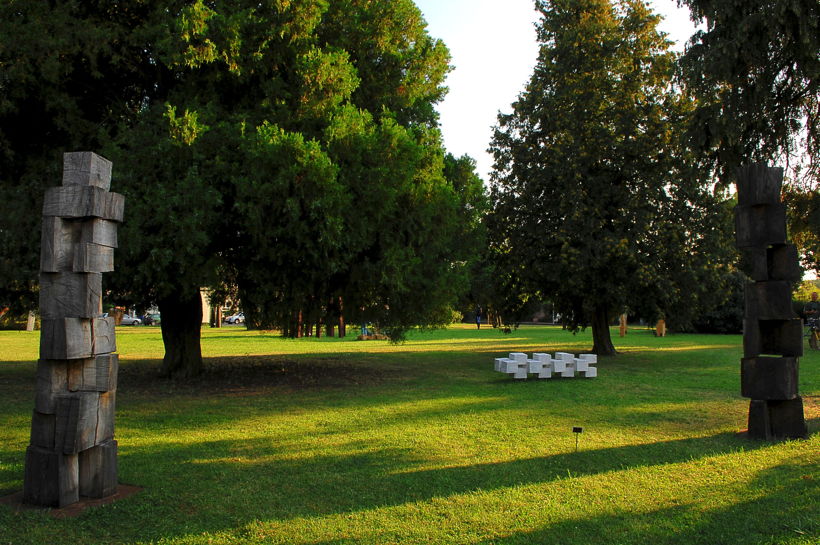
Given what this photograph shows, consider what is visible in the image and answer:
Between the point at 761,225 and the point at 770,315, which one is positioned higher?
the point at 761,225

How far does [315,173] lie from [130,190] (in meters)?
3.27

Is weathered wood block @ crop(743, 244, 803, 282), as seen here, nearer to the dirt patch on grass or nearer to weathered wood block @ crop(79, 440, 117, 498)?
weathered wood block @ crop(79, 440, 117, 498)

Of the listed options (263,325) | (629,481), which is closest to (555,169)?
(263,325)

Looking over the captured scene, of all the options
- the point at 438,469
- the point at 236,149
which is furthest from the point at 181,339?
the point at 438,469

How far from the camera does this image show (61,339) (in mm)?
4777

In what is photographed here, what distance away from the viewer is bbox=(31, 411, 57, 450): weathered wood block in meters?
4.78

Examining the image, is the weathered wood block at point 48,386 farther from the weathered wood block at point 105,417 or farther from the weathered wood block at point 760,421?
the weathered wood block at point 760,421

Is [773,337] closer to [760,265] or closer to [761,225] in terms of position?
[760,265]

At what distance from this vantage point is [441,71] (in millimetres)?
14555

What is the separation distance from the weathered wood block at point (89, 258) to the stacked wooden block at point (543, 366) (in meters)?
9.73

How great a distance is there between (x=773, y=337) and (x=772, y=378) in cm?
54

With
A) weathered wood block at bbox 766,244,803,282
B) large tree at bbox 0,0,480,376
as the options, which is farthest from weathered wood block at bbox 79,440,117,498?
weathered wood block at bbox 766,244,803,282

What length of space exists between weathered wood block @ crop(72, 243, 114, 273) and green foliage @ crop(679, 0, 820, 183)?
37.2 feet

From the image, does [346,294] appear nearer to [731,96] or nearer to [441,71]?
[441,71]
